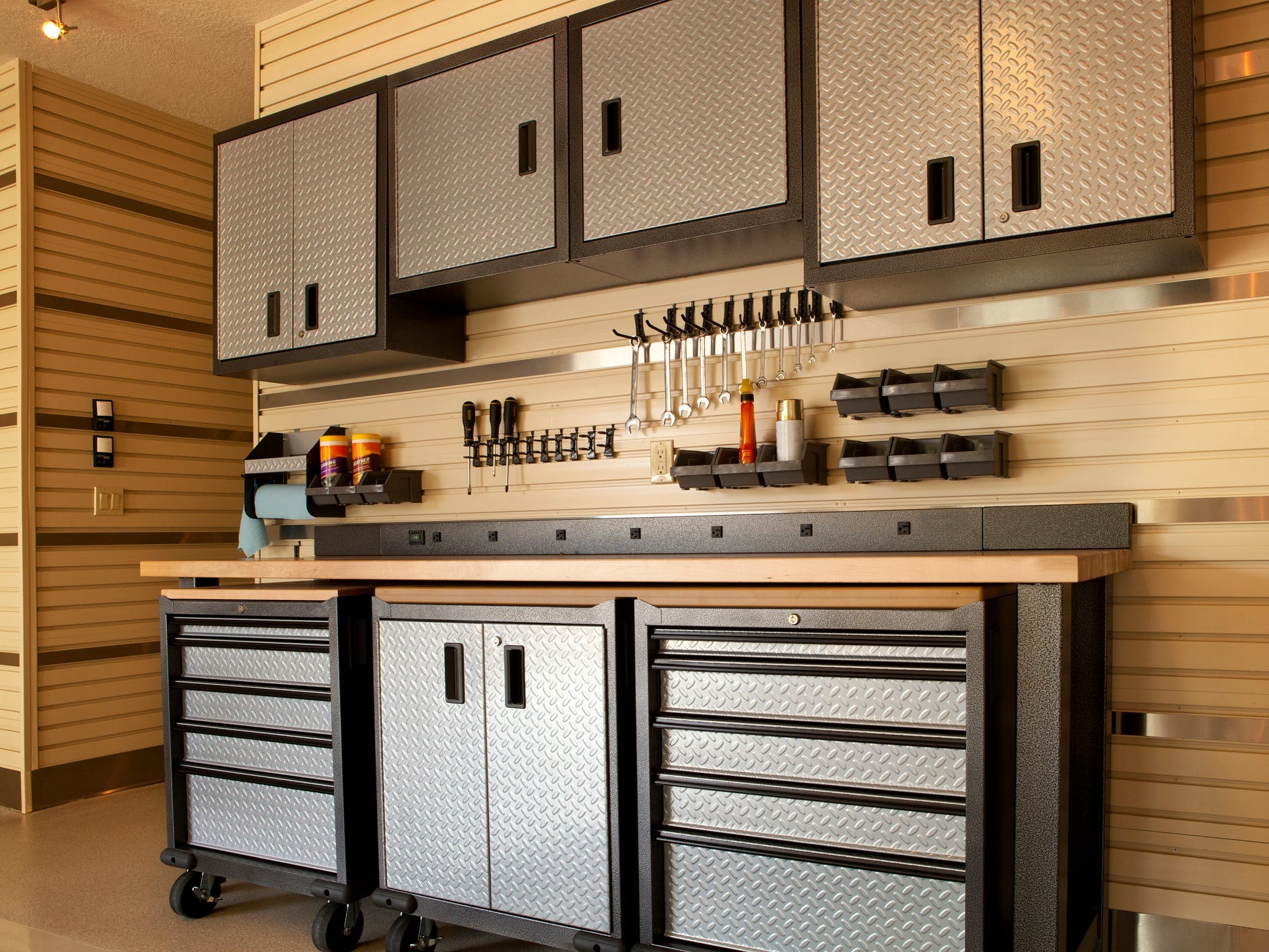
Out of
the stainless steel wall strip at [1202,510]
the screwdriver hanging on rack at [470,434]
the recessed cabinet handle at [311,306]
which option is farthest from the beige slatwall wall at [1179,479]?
the recessed cabinet handle at [311,306]

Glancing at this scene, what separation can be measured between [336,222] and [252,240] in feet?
1.58

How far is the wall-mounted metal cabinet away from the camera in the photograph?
353cm

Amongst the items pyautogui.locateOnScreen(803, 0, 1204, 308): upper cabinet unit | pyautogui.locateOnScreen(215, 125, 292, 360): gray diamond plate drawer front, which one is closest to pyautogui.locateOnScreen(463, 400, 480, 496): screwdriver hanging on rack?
pyautogui.locateOnScreen(215, 125, 292, 360): gray diamond plate drawer front

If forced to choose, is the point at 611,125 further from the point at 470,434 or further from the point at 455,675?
the point at 455,675

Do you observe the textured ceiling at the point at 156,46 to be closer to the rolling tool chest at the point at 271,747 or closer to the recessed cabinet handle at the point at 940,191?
the rolling tool chest at the point at 271,747

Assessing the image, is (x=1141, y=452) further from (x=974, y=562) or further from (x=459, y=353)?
(x=459, y=353)

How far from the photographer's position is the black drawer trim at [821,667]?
1.96 metres

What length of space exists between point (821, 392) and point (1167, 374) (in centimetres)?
93

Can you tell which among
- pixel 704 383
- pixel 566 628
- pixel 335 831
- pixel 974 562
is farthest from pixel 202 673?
pixel 974 562

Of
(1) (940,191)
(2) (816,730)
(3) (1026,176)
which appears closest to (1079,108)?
(3) (1026,176)

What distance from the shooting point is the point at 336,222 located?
3.61 m

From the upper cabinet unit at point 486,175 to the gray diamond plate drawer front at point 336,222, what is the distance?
0.42ft

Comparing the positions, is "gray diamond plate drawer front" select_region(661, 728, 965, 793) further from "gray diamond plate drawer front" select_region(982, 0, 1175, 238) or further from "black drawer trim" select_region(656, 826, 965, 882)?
"gray diamond plate drawer front" select_region(982, 0, 1175, 238)

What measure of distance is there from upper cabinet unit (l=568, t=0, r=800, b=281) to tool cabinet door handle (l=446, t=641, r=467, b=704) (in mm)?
1267
